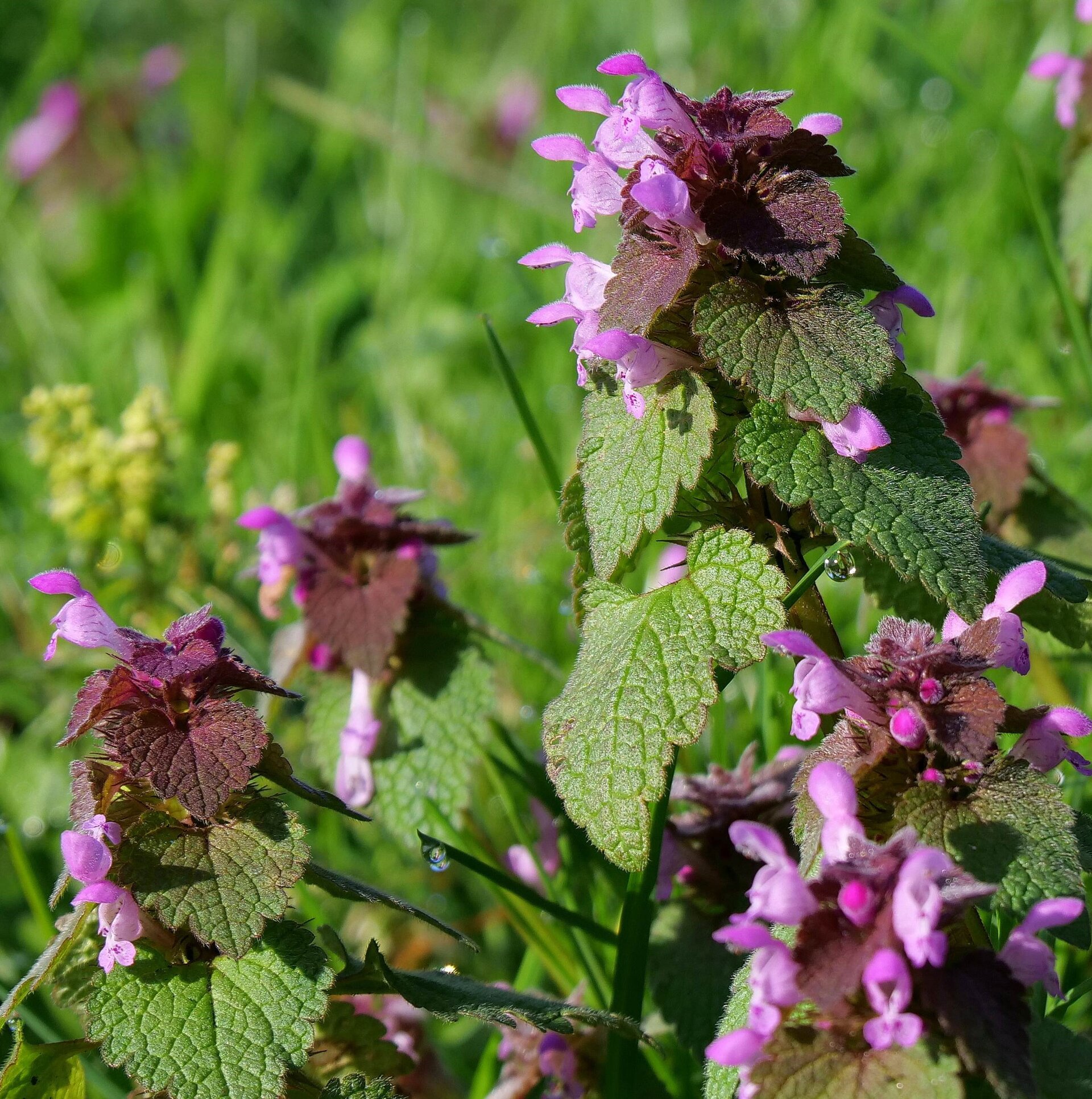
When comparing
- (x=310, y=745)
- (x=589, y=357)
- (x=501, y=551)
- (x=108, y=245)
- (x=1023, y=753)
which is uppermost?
(x=589, y=357)

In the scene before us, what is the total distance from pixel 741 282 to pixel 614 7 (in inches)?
159

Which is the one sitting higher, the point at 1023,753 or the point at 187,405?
the point at 1023,753

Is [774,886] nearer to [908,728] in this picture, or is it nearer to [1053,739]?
[908,728]

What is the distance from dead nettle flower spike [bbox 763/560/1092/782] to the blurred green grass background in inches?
16.4

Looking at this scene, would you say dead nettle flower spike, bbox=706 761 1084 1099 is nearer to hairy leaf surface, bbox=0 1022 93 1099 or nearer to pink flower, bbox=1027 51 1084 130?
hairy leaf surface, bbox=0 1022 93 1099

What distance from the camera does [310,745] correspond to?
173 cm

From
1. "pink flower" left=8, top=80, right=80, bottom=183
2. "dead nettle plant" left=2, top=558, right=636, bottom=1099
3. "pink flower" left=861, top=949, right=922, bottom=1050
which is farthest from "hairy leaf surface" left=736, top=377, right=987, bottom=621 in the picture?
"pink flower" left=8, top=80, right=80, bottom=183

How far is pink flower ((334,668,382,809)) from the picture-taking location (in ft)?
5.27

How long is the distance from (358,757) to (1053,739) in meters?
0.88

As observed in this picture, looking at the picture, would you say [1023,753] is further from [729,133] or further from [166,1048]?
[166,1048]

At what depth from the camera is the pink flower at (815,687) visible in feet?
3.16

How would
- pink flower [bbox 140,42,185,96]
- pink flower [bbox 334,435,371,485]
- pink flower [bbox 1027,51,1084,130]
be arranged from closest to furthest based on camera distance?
pink flower [bbox 334,435,371,485], pink flower [bbox 1027,51,1084,130], pink flower [bbox 140,42,185,96]

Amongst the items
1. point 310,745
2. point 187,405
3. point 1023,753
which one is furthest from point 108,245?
point 1023,753

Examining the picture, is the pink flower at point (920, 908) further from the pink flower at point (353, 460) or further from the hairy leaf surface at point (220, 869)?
the pink flower at point (353, 460)
